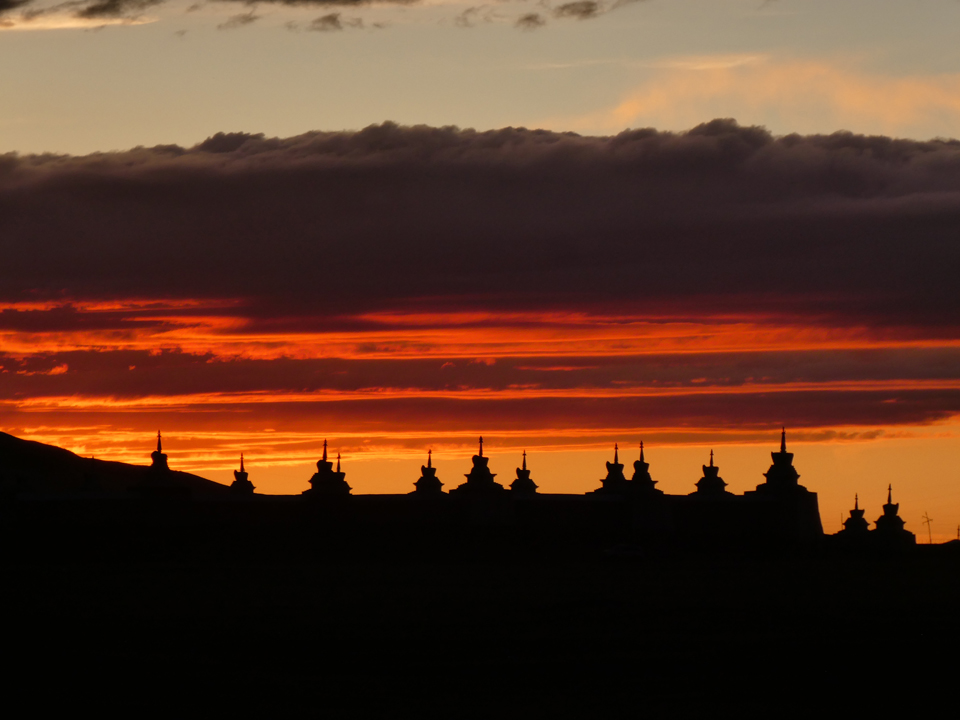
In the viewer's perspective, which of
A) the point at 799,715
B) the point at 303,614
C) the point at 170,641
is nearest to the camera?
the point at 799,715

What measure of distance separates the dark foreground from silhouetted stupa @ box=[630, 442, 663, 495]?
1456cm

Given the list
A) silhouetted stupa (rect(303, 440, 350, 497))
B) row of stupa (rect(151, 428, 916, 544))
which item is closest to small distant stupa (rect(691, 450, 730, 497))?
row of stupa (rect(151, 428, 916, 544))

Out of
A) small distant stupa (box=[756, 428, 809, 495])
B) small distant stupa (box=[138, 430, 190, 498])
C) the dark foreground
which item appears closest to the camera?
the dark foreground

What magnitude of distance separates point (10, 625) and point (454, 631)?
15611 millimetres

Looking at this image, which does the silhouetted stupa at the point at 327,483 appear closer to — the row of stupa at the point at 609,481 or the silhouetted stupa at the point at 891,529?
the row of stupa at the point at 609,481

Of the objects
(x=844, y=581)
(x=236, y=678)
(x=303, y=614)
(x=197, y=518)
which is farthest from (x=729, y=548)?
(x=236, y=678)

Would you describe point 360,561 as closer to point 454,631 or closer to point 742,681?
point 454,631

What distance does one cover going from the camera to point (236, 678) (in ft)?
126

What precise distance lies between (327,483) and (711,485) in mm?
35296

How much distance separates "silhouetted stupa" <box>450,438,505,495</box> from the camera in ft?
341

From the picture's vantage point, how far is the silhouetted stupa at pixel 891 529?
127938mm

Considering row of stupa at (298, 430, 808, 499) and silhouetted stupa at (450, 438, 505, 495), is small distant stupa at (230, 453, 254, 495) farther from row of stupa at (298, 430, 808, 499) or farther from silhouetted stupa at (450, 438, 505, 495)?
silhouetted stupa at (450, 438, 505, 495)

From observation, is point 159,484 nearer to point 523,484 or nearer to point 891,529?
point 523,484

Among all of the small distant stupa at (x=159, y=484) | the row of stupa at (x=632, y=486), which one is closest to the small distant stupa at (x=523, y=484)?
the row of stupa at (x=632, y=486)
